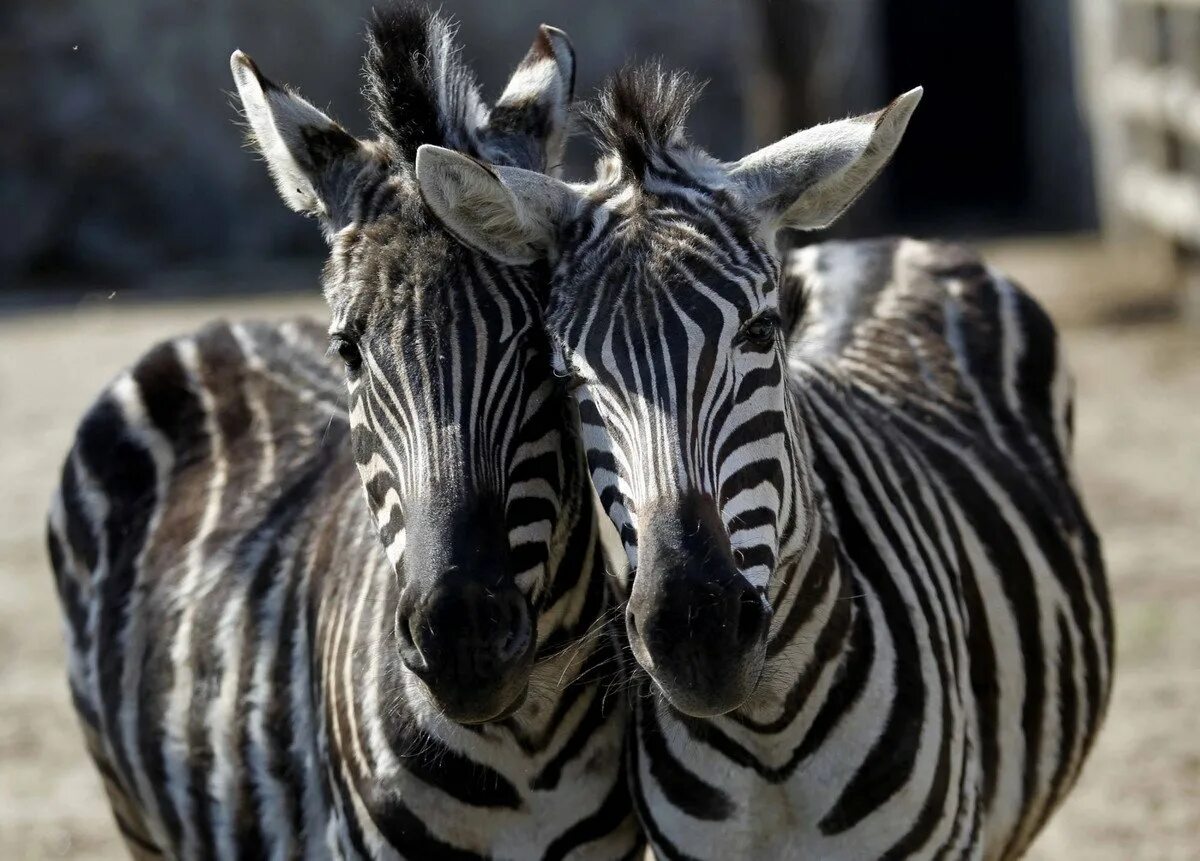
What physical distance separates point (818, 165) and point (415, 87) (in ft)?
2.43

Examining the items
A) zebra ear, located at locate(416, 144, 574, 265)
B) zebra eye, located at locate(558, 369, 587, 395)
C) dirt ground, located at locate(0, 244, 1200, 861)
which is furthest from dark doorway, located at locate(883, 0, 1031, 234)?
zebra eye, located at locate(558, 369, 587, 395)

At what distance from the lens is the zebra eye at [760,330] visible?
108 inches

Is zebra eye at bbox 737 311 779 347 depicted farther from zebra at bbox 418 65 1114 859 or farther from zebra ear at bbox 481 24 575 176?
zebra ear at bbox 481 24 575 176

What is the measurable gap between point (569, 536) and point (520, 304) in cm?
45

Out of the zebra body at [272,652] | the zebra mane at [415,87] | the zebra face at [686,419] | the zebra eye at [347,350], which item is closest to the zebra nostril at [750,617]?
the zebra face at [686,419]

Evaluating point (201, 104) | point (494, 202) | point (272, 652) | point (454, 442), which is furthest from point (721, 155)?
point (454, 442)

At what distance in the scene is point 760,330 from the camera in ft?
9.09

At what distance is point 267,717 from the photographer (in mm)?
3650

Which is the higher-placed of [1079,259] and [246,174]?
[246,174]

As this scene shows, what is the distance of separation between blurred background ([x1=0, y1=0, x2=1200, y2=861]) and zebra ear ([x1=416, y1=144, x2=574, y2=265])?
5580 millimetres

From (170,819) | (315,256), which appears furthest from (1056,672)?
(315,256)

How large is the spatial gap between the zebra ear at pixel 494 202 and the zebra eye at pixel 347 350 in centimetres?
27

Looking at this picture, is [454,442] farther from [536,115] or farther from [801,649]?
[536,115]

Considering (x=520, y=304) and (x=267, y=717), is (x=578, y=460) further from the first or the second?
(x=267, y=717)
